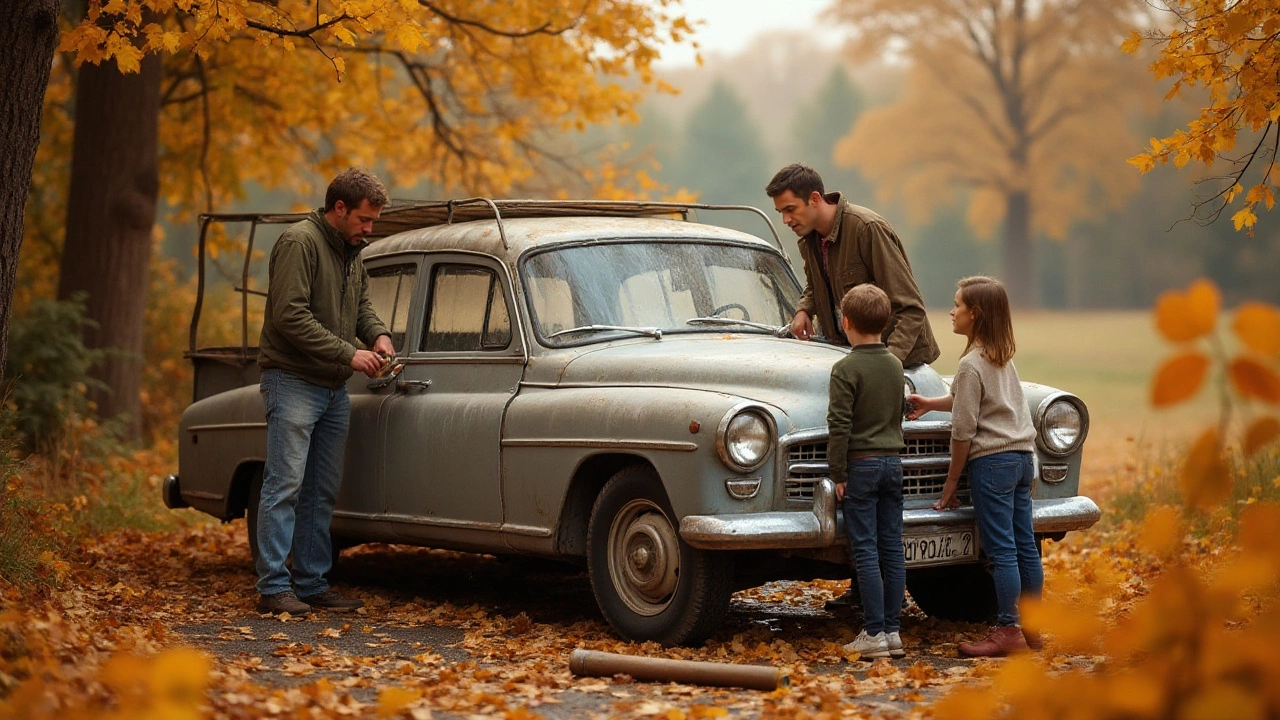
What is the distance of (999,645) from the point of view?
20.8 feet

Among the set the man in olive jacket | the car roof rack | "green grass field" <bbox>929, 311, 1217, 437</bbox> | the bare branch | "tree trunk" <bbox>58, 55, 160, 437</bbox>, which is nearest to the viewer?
the man in olive jacket

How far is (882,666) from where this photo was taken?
19.9 feet

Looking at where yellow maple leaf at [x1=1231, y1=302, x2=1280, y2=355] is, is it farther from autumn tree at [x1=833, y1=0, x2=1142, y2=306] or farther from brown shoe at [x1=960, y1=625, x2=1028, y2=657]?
autumn tree at [x1=833, y1=0, x2=1142, y2=306]

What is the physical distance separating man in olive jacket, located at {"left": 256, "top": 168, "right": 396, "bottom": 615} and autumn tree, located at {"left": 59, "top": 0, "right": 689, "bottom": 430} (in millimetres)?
3810

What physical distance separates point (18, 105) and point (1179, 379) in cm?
574

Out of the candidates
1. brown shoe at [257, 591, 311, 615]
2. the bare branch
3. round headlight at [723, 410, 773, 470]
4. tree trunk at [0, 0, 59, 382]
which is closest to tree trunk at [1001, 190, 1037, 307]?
the bare branch

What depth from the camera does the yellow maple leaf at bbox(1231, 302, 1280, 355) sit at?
9.29ft

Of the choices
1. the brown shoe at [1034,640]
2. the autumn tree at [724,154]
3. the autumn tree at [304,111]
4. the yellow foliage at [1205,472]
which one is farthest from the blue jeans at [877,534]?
the autumn tree at [724,154]

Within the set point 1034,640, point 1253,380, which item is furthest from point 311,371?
point 1253,380

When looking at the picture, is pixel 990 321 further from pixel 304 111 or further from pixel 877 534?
pixel 304 111

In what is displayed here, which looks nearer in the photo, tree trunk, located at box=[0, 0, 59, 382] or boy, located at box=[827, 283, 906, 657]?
boy, located at box=[827, 283, 906, 657]

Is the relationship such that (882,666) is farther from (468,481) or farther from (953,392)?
(468,481)

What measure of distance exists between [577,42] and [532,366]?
7607 mm

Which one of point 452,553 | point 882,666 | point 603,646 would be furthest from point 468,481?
point 452,553
